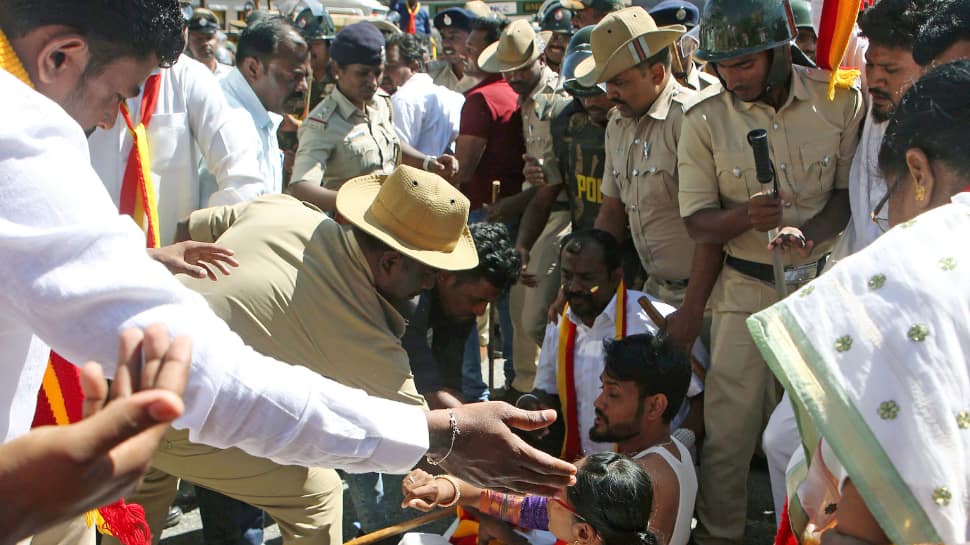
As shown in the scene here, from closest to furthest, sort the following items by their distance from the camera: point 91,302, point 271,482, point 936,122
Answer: point 91,302 → point 936,122 → point 271,482

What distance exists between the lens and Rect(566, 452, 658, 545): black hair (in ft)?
9.57

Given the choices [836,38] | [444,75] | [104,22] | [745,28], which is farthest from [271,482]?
[444,75]

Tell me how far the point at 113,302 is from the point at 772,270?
2827 mm

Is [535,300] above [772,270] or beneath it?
beneath

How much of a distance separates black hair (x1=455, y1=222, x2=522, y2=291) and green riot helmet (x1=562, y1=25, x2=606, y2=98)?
121cm

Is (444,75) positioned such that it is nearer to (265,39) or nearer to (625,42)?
(265,39)

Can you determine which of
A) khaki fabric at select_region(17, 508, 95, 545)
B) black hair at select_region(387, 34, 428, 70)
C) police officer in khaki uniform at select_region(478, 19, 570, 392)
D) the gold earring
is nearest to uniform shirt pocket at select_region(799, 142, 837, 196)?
police officer in khaki uniform at select_region(478, 19, 570, 392)

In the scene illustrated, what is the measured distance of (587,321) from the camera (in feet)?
14.0

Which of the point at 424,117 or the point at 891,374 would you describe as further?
the point at 424,117

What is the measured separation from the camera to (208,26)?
7.86 metres

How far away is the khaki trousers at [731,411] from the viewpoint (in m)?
3.77

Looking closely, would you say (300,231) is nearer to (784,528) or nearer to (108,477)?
(784,528)

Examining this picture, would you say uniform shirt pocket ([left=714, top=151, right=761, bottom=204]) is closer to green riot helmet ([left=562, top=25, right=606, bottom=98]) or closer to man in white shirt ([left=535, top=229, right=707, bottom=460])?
man in white shirt ([left=535, top=229, right=707, bottom=460])

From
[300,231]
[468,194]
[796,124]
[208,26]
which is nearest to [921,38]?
[796,124]
